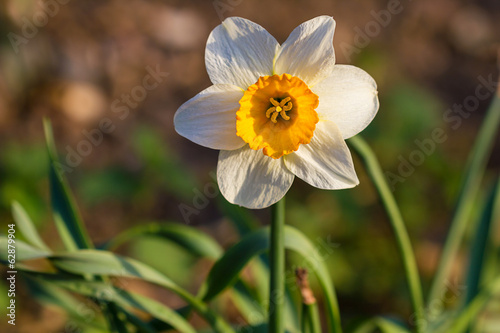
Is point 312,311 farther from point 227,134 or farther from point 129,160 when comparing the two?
point 129,160

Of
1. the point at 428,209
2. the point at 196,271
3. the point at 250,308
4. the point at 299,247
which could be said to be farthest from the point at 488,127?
the point at 196,271

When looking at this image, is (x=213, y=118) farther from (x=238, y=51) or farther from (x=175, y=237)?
(x=175, y=237)

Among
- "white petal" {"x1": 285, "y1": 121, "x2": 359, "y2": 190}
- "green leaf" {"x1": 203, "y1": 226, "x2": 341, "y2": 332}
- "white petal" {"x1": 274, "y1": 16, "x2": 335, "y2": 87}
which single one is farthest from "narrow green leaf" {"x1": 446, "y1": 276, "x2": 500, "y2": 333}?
"white petal" {"x1": 274, "y1": 16, "x2": 335, "y2": 87}

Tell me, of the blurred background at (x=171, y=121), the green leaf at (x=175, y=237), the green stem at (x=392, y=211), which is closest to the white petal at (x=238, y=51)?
the green stem at (x=392, y=211)

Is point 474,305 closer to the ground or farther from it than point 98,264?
closer to the ground

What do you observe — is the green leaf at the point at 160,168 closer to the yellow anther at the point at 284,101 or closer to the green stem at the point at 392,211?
the green stem at the point at 392,211

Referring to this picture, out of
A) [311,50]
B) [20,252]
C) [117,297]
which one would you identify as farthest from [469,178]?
[20,252]
